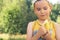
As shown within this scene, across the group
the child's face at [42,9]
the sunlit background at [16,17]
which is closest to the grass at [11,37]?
the sunlit background at [16,17]

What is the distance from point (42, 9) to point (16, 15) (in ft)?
0.68

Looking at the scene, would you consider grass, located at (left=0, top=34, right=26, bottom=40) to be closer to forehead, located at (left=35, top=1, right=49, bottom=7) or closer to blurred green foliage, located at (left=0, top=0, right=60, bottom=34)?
blurred green foliage, located at (left=0, top=0, right=60, bottom=34)

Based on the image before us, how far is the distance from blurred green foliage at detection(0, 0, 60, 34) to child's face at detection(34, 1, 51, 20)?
0.05 m

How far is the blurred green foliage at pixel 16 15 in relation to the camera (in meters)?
1.40

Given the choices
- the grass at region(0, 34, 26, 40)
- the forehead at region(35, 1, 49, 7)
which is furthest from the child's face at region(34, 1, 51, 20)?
the grass at region(0, 34, 26, 40)

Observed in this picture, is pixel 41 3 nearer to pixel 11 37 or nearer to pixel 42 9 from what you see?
pixel 42 9

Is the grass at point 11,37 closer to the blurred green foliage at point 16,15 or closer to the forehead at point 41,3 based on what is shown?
the blurred green foliage at point 16,15

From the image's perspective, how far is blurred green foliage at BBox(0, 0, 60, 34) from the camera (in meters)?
1.40

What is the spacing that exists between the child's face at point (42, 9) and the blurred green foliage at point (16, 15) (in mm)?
51

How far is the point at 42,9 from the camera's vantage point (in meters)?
1.34

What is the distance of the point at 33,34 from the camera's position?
4.45 feet

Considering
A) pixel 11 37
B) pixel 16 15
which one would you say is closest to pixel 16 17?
pixel 16 15

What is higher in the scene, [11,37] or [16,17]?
[16,17]

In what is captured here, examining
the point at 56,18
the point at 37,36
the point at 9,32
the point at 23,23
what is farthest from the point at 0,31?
the point at 56,18
